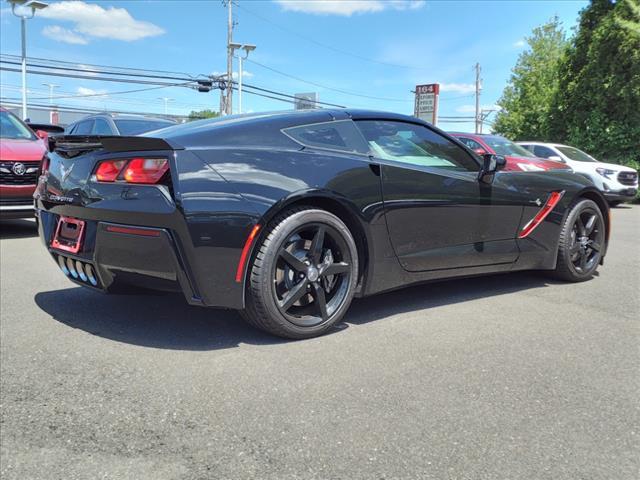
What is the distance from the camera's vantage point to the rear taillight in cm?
270

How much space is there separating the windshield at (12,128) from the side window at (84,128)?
2.94ft

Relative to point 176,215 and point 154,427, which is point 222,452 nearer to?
point 154,427

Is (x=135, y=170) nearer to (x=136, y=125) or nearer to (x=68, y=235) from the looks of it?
(x=68, y=235)

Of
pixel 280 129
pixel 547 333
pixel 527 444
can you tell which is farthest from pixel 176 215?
pixel 547 333

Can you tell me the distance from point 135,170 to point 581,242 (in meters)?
3.74

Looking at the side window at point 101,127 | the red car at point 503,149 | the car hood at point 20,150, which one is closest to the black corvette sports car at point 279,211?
the car hood at point 20,150

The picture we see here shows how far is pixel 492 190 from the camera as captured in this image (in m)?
3.96

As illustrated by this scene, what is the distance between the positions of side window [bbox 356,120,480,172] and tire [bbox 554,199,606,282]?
1166mm

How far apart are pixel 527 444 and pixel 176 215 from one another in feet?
6.00

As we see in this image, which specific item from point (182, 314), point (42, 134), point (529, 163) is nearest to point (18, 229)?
point (42, 134)

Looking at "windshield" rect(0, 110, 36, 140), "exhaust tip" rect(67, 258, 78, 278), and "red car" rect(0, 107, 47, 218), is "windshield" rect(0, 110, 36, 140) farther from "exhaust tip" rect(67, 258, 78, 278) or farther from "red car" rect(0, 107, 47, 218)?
"exhaust tip" rect(67, 258, 78, 278)

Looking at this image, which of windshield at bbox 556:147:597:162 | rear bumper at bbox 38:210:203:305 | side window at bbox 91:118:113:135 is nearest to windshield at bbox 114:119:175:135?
side window at bbox 91:118:113:135

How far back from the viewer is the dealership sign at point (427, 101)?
1781 centimetres

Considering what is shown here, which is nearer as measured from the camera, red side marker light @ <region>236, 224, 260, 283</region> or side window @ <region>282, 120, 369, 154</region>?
red side marker light @ <region>236, 224, 260, 283</region>
